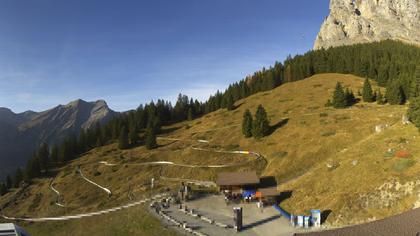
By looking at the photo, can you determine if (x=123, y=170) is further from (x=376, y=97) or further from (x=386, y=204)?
(x=376, y=97)

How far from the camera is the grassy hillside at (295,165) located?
44469 mm

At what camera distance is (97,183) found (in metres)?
90.9

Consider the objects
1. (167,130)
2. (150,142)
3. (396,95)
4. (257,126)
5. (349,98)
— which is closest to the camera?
(257,126)

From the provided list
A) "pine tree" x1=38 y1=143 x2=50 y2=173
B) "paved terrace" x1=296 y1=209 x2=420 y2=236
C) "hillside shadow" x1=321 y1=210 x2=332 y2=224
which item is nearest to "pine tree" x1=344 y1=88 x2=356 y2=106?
"hillside shadow" x1=321 y1=210 x2=332 y2=224

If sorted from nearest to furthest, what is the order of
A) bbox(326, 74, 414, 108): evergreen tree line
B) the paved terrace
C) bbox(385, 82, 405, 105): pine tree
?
the paved terrace → bbox(385, 82, 405, 105): pine tree → bbox(326, 74, 414, 108): evergreen tree line

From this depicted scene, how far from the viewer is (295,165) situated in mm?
67688

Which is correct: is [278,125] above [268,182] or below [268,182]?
above

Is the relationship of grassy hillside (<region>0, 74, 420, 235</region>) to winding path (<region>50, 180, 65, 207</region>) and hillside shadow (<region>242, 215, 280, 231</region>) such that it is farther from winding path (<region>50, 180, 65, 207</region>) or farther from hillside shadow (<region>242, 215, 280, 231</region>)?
hillside shadow (<region>242, 215, 280, 231</region>)

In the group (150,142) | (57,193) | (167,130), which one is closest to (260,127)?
(150,142)

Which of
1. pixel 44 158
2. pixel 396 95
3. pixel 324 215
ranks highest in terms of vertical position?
pixel 396 95

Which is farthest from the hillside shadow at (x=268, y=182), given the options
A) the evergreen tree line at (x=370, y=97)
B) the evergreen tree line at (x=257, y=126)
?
the evergreen tree line at (x=370, y=97)

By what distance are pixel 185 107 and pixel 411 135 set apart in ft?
→ 428

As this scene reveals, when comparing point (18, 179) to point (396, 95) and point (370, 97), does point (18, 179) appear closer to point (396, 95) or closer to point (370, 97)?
point (370, 97)

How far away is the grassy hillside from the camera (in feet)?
146
